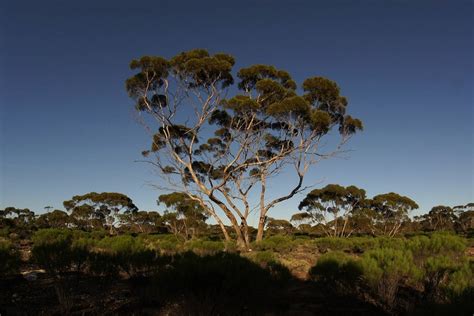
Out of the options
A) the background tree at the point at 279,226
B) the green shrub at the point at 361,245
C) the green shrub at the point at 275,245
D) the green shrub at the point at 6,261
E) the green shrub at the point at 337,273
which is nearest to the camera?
the green shrub at the point at 6,261

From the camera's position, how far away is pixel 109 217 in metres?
53.1

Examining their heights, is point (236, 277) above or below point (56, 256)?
below

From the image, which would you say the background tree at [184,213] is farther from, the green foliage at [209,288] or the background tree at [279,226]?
the green foliage at [209,288]

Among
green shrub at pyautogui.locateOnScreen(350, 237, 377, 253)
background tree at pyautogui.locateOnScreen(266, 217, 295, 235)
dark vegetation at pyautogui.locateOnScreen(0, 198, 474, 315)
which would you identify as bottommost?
dark vegetation at pyautogui.locateOnScreen(0, 198, 474, 315)

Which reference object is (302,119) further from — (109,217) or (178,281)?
(109,217)

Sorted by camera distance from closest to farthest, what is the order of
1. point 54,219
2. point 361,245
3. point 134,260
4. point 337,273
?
1. point 134,260
2. point 337,273
3. point 361,245
4. point 54,219

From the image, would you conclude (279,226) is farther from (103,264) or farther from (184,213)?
(103,264)

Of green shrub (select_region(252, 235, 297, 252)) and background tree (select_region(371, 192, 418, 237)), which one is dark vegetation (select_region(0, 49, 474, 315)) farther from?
background tree (select_region(371, 192, 418, 237))

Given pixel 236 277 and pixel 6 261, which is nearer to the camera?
pixel 236 277

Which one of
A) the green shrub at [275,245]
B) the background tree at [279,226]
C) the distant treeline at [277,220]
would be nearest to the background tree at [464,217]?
the distant treeline at [277,220]

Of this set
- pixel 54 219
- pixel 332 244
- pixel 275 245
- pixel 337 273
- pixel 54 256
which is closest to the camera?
pixel 54 256

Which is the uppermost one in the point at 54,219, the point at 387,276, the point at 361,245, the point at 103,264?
the point at 54,219

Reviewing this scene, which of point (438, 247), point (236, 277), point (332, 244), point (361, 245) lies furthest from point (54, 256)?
point (361, 245)

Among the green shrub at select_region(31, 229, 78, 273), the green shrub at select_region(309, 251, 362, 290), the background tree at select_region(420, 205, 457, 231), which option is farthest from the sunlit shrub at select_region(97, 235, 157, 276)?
the background tree at select_region(420, 205, 457, 231)
